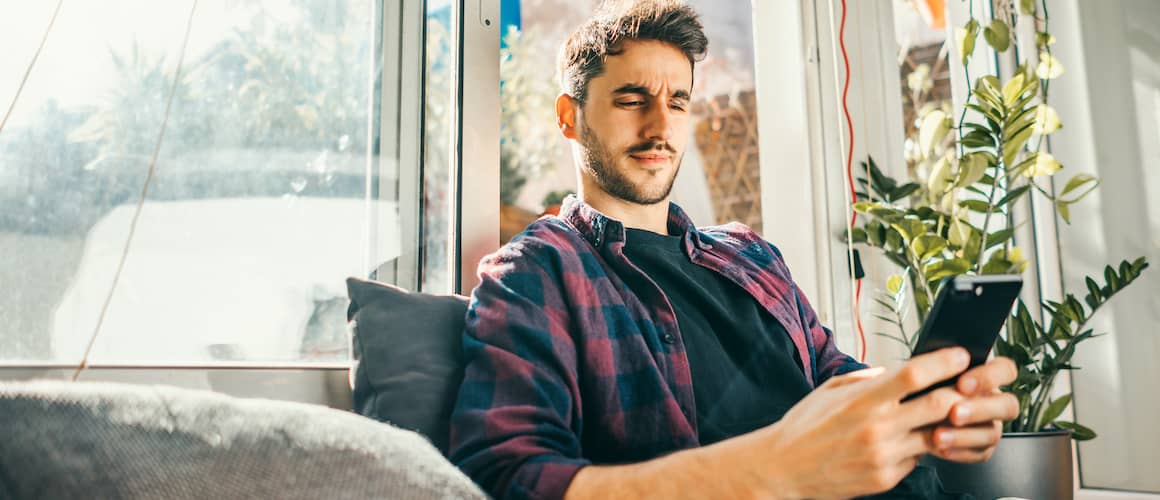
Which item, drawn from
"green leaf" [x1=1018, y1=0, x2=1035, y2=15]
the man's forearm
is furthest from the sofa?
"green leaf" [x1=1018, y1=0, x2=1035, y2=15]

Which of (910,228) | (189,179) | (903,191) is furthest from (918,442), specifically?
(903,191)

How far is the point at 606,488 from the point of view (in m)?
0.75

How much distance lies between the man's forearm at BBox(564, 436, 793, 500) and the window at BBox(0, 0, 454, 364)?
0.62 metres

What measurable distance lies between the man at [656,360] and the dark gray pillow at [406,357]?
36mm

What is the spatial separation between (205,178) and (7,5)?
0.31 meters

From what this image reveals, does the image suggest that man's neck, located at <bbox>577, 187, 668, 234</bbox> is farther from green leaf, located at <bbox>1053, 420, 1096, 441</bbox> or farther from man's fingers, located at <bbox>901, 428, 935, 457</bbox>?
green leaf, located at <bbox>1053, 420, 1096, 441</bbox>

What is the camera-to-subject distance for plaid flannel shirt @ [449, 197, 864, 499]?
83 cm

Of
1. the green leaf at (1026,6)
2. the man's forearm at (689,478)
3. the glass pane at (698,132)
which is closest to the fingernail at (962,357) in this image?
the man's forearm at (689,478)

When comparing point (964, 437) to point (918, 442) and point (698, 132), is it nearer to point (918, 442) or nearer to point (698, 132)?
point (918, 442)

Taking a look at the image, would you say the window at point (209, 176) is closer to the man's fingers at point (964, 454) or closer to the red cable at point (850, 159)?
the man's fingers at point (964, 454)

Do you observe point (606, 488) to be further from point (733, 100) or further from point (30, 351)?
point (733, 100)

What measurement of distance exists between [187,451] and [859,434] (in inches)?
19.0

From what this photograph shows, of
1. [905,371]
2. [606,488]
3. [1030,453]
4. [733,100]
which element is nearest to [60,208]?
[606,488]

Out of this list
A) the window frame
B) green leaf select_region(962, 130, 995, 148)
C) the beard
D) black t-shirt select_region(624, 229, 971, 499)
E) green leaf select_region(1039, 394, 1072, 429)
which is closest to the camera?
black t-shirt select_region(624, 229, 971, 499)
